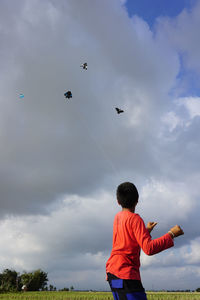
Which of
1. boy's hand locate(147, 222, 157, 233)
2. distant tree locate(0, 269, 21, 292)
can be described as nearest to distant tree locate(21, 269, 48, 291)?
distant tree locate(0, 269, 21, 292)

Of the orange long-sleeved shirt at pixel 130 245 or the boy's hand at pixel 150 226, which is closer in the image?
the orange long-sleeved shirt at pixel 130 245

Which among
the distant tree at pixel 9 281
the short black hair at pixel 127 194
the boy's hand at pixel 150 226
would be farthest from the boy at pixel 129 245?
the distant tree at pixel 9 281

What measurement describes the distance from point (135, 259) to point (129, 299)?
567 millimetres

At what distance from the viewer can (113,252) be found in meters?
4.86

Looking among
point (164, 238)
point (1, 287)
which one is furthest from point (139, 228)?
point (1, 287)

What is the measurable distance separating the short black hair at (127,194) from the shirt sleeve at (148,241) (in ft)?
1.26

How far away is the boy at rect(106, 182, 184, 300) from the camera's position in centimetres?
446

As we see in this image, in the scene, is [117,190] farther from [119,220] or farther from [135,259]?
[135,259]

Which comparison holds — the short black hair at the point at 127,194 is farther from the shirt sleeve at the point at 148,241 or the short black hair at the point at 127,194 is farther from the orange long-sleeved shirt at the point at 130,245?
the shirt sleeve at the point at 148,241

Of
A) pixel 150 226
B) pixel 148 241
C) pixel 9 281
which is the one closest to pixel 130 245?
pixel 148 241

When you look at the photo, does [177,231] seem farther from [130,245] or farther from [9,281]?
[9,281]

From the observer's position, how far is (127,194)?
4930mm

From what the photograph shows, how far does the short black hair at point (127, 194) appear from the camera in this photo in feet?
16.2

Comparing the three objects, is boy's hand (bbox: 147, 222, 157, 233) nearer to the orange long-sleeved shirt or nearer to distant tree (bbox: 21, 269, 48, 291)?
the orange long-sleeved shirt
